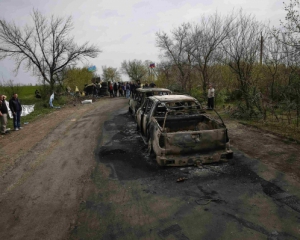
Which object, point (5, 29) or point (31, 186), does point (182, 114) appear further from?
point (5, 29)

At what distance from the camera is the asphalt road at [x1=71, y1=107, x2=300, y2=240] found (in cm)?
336

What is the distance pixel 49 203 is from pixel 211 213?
9.19 feet

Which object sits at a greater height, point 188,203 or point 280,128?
point 280,128

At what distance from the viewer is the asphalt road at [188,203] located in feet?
11.0

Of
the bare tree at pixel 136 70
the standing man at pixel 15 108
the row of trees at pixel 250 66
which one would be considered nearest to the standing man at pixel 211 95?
the row of trees at pixel 250 66

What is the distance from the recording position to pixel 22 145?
8320 millimetres

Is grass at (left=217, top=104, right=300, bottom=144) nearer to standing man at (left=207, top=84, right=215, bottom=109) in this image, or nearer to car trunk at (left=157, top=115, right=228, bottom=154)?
standing man at (left=207, top=84, right=215, bottom=109)

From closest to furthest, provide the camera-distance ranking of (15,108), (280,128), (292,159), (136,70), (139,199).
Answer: (139,199), (292,159), (280,128), (15,108), (136,70)

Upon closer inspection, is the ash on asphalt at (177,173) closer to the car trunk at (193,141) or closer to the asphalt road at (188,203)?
the asphalt road at (188,203)

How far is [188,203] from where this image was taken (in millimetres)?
4094

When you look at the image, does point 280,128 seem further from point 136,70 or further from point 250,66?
point 136,70

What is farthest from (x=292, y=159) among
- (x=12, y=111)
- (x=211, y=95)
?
(x=12, y=111)

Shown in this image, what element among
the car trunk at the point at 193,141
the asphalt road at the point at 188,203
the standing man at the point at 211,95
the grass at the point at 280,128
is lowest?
the asphalt road at the point at 188,203

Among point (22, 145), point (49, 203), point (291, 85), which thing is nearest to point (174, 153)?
point (49, 203)
